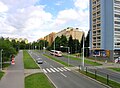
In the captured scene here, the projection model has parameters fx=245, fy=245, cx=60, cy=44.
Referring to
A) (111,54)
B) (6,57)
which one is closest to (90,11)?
(111,54)

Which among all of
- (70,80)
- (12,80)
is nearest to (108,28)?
(70,80)

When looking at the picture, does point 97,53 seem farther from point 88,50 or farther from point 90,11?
point 90,11

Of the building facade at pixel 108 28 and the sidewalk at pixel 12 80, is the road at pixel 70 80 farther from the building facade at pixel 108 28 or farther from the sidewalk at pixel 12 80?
the building facade at pixel 108 28

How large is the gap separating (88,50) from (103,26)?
636 inches

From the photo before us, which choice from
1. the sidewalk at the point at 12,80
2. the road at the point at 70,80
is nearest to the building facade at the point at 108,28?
the road at the point at 70,80

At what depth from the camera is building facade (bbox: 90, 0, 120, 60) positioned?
77438 mm

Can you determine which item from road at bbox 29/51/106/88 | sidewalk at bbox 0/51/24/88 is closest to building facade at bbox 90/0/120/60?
road at bbox 29/51/106/88

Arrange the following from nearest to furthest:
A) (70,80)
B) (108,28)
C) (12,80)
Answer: (12,80) → (70,80) → (108,28)

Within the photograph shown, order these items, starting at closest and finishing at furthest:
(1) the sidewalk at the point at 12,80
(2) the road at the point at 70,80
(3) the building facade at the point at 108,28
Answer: (1) the sidewalk at the point at 12,80, (2) the road at the point at 70,80, (3) the building facade at the point at 108,28

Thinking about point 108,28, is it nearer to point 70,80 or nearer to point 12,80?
point 70,80

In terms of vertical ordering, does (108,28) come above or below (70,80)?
above

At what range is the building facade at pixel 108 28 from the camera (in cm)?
7744

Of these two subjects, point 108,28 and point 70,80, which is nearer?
point 70,80

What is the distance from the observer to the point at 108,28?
259 ft
